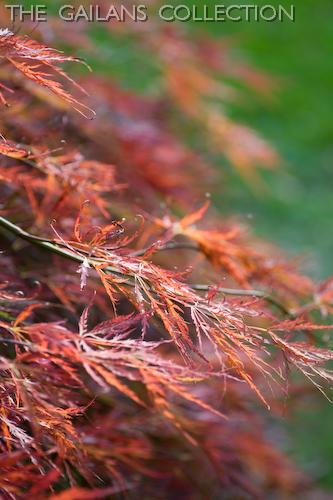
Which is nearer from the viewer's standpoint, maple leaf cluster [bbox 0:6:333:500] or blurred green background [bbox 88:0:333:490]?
maple leaf cluster [bbox 0:6:333:500]

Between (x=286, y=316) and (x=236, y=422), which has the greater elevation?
(x=286, y=316)

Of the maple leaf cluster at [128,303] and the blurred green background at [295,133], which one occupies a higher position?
the maple leaf cluster at [128,303]

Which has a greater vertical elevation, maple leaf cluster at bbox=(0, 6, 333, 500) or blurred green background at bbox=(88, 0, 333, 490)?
maple leaf cluster at bbox=(0, 6, 333, 500)

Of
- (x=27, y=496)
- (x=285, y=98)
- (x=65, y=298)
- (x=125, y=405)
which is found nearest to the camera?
(x=27, y=496)

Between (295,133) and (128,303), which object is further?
(295,133)

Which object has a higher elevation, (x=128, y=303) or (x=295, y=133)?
(x=128, y=303)

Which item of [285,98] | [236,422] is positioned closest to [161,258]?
[236,422]

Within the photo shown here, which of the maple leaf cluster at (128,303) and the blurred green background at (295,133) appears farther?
the blurred green background at (295,133)

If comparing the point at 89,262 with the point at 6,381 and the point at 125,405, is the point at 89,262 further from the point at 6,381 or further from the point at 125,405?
the point at 125,405
